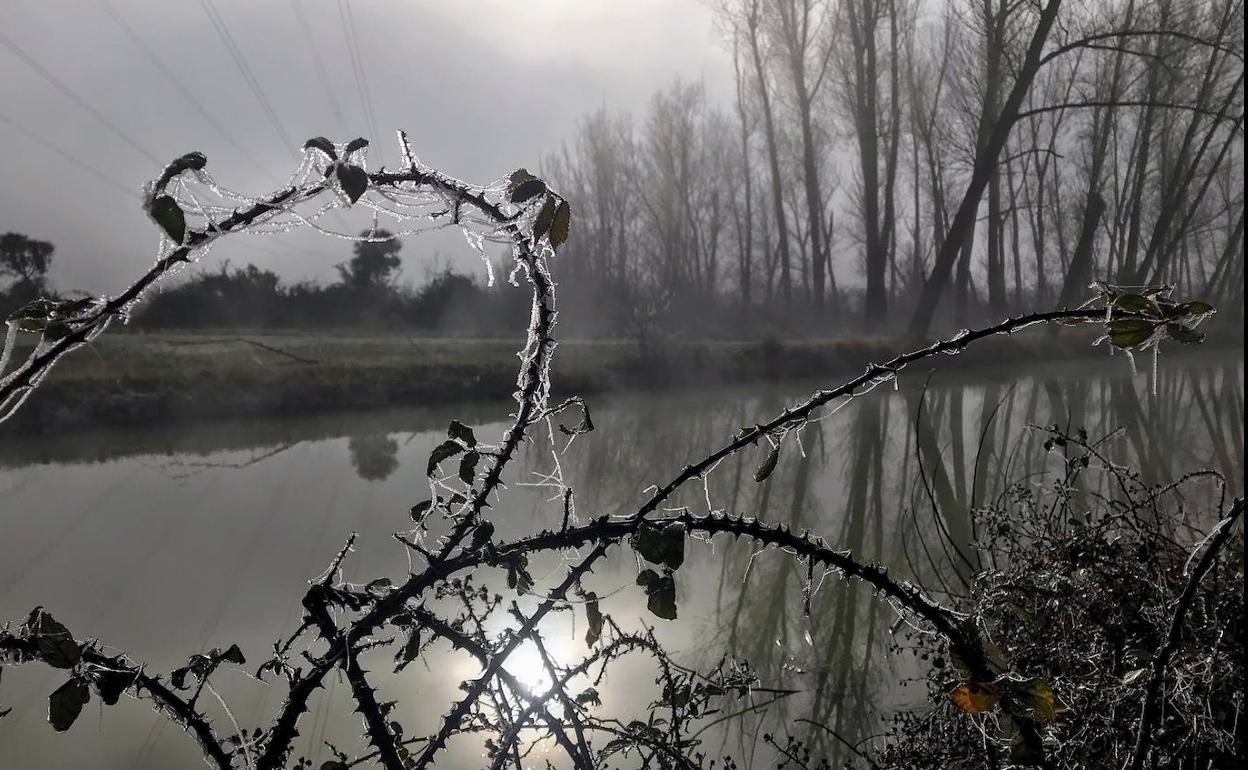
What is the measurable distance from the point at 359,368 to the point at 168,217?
460 centimetres

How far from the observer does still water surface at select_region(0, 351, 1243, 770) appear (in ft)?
3.85

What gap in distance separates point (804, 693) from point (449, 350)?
393 centimetres

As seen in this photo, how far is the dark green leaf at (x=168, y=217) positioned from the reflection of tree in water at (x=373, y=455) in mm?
2318

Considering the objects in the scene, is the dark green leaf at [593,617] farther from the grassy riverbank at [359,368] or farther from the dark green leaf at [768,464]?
the grassy riverbank at [359,368]

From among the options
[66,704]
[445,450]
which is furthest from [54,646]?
[445,450]

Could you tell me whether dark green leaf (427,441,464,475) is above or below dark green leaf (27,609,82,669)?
above

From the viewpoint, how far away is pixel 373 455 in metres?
3.02

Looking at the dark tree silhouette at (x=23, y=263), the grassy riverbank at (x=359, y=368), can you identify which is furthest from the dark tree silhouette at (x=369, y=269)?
the dark tree silhouette at (x=23, y=263)

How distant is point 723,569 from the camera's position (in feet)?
5.42

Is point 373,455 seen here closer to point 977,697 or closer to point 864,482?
point 864,482

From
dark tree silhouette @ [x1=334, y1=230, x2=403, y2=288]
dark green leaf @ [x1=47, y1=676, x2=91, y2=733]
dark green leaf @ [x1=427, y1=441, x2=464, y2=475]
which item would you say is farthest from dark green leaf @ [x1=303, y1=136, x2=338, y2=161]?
dark tree silhouette @ [x1=334, y1=230, x2=403, y2=288]

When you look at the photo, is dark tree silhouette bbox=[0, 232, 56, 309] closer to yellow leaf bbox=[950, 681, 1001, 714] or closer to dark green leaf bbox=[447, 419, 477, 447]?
dark green leaf bbox=[447, 419, 477, 447]

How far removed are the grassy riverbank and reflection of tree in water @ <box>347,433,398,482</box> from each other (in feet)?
2.48

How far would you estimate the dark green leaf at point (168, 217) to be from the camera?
1.06 ft
